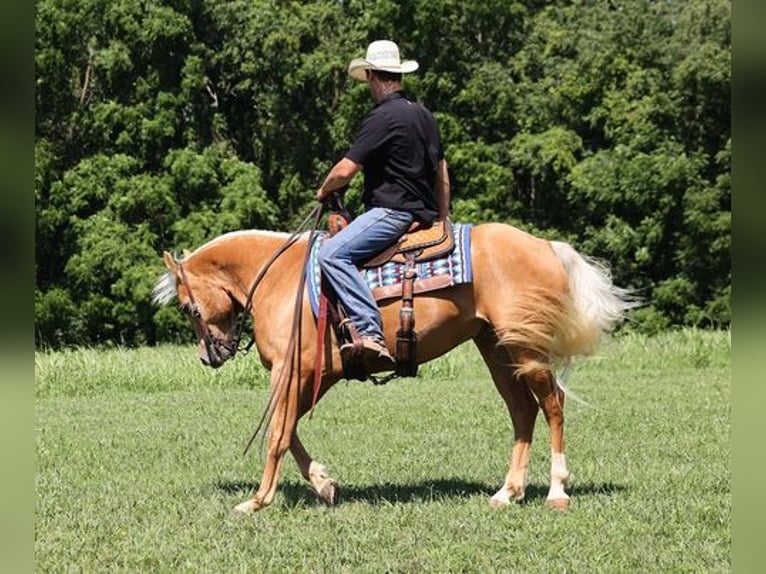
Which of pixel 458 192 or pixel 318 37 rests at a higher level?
pixel 318 37

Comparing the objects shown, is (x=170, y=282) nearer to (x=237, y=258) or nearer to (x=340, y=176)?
(x=237, y=258)

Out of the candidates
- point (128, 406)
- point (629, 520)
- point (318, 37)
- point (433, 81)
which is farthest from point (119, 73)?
point (629, 520)

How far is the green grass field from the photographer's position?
18.9 ft

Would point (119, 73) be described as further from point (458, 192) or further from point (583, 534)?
point (583, 534)

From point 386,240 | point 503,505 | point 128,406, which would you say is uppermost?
point 386,240

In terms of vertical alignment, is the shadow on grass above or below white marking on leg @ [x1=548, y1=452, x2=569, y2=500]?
below

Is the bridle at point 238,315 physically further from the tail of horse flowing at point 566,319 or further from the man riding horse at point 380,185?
the tail of horse flowing at point 566,319

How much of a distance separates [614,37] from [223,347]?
2901 cm

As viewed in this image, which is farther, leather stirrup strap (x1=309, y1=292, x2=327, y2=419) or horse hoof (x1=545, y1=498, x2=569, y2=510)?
leather stirrup strap (x1=309, y1=292, x2=327, y2=419)

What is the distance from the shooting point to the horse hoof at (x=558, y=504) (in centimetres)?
695

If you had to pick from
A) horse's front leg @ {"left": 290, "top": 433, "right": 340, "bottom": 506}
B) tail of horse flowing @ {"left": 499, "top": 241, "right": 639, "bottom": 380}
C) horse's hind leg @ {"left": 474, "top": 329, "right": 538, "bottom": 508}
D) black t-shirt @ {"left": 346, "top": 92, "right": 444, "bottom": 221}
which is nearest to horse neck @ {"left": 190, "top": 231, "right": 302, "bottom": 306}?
black t-shirt @ {"left": 346, "top": 92, "right": 444, "bottom": 221}

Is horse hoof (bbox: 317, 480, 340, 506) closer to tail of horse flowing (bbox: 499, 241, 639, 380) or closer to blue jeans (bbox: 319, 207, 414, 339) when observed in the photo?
blue jeans (bbox: 319, 207, 414, 339)

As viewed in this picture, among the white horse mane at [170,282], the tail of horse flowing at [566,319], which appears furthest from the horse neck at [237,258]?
the tail of horse flowing at [566,319]

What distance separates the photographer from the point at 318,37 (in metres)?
36.6
